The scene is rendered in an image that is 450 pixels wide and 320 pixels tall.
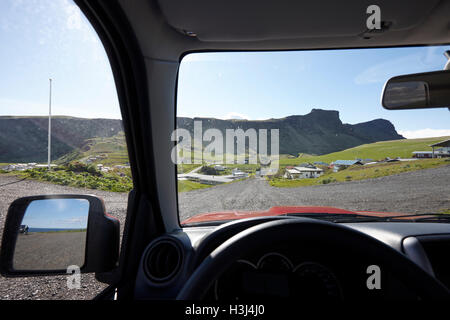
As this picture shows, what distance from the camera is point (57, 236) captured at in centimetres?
162

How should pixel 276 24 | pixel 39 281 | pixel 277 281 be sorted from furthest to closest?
pixel 276 24
pixel 39 281
pixel 277 281

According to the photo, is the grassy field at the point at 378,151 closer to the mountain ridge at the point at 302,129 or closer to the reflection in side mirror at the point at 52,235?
the mountain ridge at the point at 302,129

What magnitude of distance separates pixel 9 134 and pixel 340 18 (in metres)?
2.47

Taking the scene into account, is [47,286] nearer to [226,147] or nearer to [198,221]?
[198,221]

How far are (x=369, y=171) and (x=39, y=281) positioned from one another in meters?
2.89

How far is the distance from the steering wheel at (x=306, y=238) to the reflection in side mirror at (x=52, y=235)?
113cm

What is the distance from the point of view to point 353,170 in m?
2.45

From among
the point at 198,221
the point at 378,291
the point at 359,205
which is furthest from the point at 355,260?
the point at 198,221

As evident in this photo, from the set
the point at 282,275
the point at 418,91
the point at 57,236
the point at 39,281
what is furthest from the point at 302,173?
the point at 39,281

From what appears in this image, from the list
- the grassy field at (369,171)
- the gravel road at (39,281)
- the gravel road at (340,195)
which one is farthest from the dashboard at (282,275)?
the grassy field at (369,171)

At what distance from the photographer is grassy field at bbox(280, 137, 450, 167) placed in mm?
2406

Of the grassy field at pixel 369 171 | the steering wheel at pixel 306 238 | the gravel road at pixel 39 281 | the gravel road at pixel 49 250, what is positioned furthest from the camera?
the grassy field at pixel 369 171

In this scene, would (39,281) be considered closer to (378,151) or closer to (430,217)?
(378,151)

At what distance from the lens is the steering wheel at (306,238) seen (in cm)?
97
